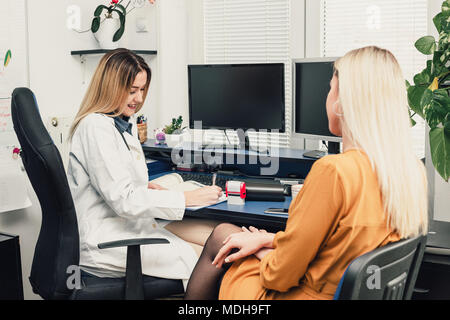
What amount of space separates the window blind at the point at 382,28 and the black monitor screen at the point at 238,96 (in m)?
0.51

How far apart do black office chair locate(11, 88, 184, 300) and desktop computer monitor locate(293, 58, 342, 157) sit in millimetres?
987

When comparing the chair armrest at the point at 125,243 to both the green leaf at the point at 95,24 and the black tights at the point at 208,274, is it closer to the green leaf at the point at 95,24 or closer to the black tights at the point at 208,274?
the black tights at the point at 208,274

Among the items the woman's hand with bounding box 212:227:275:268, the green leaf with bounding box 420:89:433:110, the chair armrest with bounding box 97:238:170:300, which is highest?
the green leaf with bounding box 420:89:433:110

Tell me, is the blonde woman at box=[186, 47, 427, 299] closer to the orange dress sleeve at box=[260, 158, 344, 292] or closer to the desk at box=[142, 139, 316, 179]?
the orange dress sleeve at box=[260, 158, 344, 292]

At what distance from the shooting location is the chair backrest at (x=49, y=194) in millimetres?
1549

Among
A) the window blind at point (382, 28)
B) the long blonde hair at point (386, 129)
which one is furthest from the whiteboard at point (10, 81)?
the long blonde hair at point (386, 129)

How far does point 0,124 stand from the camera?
2.42 meters

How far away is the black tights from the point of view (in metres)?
1.58

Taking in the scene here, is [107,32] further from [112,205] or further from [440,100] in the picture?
[440,100]

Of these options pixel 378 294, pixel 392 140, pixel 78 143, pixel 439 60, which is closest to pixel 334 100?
pixel 392 140

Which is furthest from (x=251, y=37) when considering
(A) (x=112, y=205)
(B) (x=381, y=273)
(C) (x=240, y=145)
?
(B) (x=381, y=273)

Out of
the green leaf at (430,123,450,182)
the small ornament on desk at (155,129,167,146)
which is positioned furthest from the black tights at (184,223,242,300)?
the small ornament on desk at (155,129,167,146)

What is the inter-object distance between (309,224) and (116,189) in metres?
0.81

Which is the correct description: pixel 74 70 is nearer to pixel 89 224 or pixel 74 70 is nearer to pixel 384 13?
pixel 89 224
